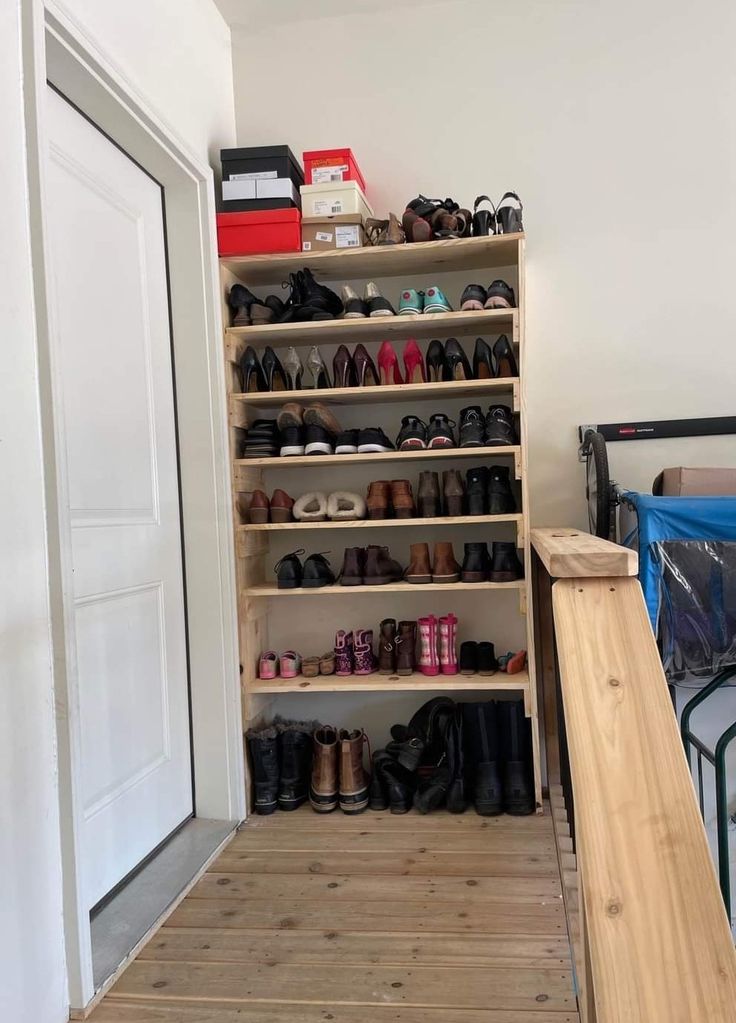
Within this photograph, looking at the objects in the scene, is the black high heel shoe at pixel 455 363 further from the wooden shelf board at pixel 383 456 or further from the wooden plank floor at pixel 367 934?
the wooden plank floor at pixel 367 934

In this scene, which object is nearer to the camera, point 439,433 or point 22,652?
point 22,652

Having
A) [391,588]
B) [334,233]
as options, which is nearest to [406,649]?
[391,588]

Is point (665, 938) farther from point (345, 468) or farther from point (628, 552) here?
point (345, 468)

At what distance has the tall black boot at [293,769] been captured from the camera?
8.59ft

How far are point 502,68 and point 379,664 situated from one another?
2207 mm

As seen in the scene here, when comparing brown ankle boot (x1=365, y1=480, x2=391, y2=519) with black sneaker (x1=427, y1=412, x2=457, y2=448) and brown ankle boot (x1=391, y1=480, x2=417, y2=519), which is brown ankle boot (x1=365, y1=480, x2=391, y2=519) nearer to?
brown ankle boot (x1=391, y1=480, x2=417, y2=519)

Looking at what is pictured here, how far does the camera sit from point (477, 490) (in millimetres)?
2615

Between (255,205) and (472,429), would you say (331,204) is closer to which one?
(255,205)

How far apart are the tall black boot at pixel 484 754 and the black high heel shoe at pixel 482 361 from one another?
1.12 m

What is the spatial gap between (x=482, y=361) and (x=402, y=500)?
0.55 meters

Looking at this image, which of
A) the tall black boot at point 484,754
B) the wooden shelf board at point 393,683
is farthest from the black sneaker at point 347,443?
the tall black boot at point 484,754

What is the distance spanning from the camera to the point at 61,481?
1567mm

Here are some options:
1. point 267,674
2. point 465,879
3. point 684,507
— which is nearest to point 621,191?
point 684,507

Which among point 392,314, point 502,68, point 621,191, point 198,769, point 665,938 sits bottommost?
point 198,769
